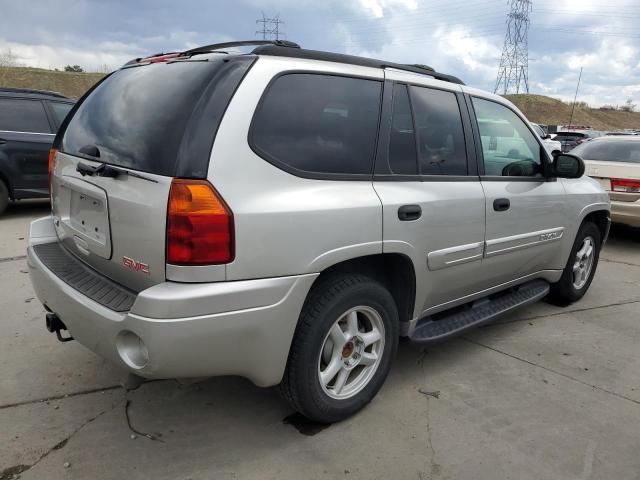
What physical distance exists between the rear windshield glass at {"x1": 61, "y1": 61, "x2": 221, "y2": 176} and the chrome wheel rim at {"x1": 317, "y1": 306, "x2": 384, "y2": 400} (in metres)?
1.15

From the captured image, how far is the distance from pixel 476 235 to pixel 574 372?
1.18 meters

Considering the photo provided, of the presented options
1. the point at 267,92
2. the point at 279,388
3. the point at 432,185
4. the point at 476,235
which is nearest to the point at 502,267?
the point at 476,235

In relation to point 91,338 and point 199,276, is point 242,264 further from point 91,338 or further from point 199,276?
point 91,338

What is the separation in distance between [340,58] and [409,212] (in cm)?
88

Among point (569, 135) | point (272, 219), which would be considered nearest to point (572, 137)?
point (569, 135)

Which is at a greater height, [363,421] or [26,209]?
[26,209]

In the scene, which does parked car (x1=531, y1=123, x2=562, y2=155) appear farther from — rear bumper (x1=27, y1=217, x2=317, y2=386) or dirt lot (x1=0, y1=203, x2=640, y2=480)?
rear bumper (x1=27, y1=217, x2=317, y2=386)

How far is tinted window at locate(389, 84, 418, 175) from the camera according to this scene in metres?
2.72

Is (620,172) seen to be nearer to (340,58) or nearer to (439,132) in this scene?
(439,132)

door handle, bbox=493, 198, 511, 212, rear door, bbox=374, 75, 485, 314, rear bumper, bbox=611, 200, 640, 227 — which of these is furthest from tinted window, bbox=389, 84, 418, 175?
rear bumper, bbox=611, 200, 640, 227

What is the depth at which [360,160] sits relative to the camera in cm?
255

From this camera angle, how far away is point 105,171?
7.44 ft

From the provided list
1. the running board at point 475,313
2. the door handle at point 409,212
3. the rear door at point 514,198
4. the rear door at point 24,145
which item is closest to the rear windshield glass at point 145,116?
the door handle at point 409,212

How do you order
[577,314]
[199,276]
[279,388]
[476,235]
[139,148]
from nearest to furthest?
[199,276] → [139,148] → [279,388] → [476,235] → [577,314]
